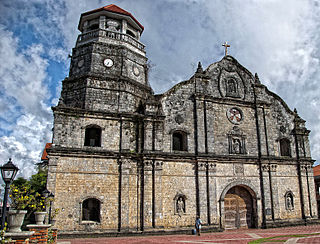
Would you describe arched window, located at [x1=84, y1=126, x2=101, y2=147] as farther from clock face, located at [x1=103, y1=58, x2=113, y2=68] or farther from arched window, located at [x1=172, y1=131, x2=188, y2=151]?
arched window, located at [x1=172, y1=131, x2=188, y2=151]

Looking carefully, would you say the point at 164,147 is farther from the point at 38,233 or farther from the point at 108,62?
the point at 38,233

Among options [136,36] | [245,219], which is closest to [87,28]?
[136,36]

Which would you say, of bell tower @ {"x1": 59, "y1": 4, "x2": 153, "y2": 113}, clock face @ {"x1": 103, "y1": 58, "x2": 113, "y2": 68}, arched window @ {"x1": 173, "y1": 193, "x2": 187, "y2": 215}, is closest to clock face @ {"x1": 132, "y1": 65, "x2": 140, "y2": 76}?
bell tower @ {"x1": 59, "y1": 4, "x2": 153, "y2": 113}

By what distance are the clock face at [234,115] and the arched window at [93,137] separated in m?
10.1

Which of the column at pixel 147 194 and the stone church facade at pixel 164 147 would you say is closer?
the stone church facade at pixel 164 147

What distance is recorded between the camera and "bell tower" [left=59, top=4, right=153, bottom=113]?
19766 mm

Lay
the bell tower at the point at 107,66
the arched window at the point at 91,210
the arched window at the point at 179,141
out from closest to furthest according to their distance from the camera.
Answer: the arched window at the point at 91,210 → the bell tower at the point at 107,66 → the arched window at the point at 179,141

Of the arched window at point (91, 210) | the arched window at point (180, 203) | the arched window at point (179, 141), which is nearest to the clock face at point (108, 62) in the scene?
the arched window at point (179, 141)

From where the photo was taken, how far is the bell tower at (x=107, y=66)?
64.8 feet

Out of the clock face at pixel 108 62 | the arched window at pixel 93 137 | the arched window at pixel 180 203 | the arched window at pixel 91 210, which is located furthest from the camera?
the clock face at pixel 108 62

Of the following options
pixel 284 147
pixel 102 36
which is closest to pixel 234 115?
pixel 284 147

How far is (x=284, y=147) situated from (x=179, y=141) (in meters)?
9.65

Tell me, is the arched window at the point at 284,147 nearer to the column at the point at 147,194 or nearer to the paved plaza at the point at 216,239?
the paved plaza at the point at 216,239

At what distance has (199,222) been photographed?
56.1ft
